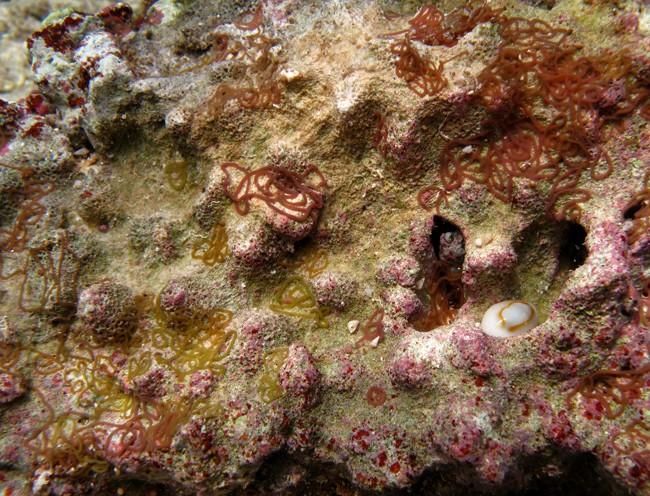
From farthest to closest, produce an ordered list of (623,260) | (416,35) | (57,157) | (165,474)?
(57,157) < (416,35) < (165,474) < (623,260)

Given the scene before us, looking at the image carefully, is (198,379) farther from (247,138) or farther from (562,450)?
(562,450)

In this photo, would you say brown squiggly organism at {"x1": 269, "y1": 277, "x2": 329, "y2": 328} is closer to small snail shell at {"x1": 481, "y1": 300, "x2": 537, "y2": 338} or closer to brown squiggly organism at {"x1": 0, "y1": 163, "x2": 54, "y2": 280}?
small snail shell at {"x1": 481, "y1": 300, "x2": 537, "y2": 338}

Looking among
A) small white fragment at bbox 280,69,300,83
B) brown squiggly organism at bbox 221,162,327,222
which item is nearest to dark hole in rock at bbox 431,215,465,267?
brown squiggly organism at bbox 221,162,327,222

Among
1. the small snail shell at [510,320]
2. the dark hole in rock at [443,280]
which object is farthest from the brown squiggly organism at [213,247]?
the small snail shell at [510,320]

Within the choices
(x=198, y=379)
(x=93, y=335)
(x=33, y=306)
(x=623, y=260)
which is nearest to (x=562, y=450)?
(x=623, y=260)

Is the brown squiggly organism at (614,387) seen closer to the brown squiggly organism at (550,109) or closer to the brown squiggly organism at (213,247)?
the brown squiggly organism at (550,109)

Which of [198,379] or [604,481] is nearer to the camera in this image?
[604,481]
